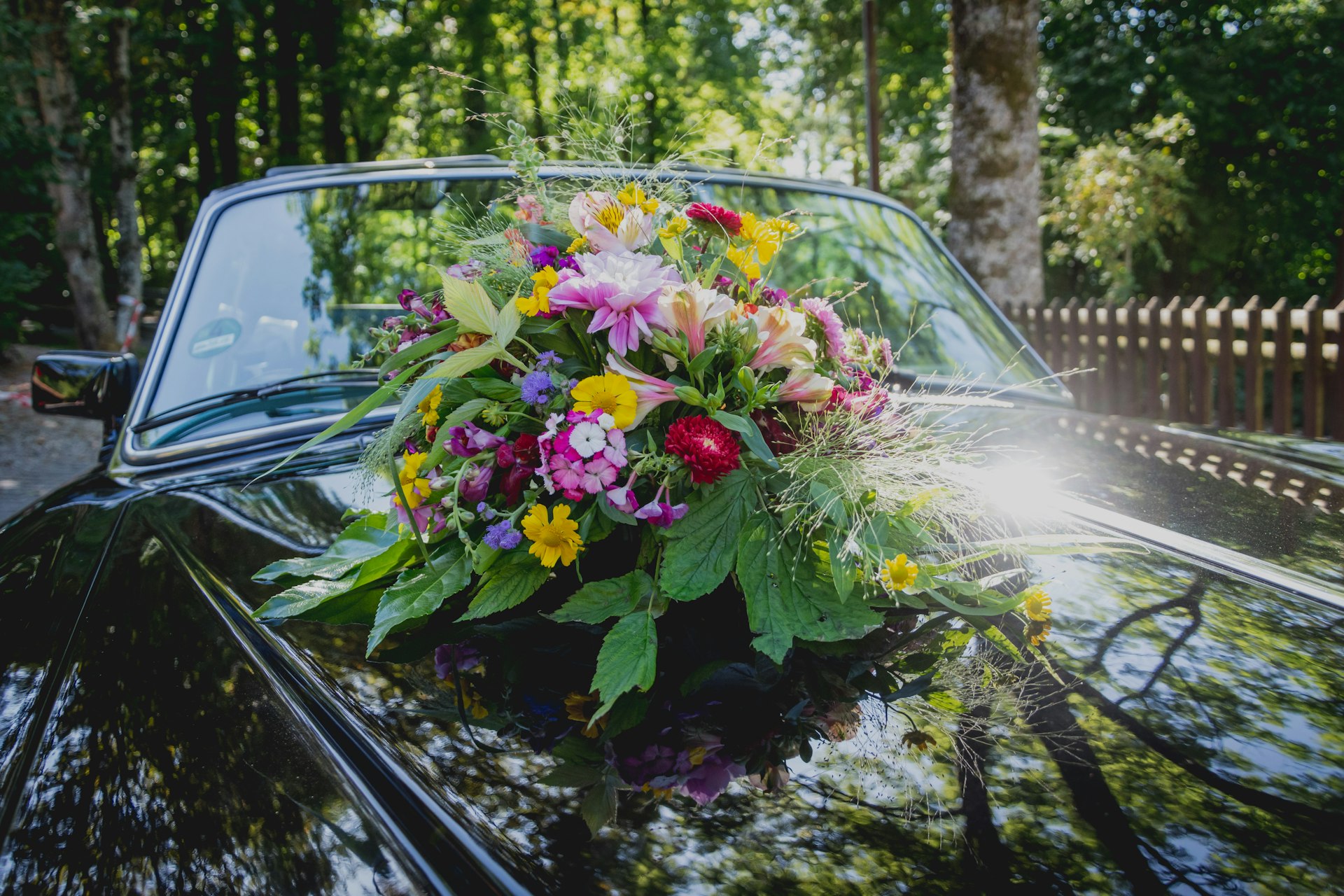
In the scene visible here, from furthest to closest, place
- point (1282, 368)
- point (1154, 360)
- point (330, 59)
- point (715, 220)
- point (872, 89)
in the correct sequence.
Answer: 1. point (330, 59)
2. point (872, 89)
3. point (1154, 360)
4. point (1282, 368)
5. point (715, 220)

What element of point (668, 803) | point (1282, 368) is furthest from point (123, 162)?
point (668, 803)

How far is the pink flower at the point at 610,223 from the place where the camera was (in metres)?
1.56

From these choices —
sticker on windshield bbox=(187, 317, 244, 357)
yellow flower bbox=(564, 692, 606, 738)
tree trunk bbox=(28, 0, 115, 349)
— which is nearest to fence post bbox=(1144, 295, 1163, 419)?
sticker on windshield bbox=(187, 317, 244, 357)

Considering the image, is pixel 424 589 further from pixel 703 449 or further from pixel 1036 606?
pixel 1036 606

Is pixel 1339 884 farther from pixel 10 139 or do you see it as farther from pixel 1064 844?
pixel 10 139

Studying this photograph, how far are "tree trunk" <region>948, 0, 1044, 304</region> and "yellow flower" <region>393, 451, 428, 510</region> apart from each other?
26.6 ft

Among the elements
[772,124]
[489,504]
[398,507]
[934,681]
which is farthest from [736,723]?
[772,124]

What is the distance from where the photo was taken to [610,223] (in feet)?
5.19

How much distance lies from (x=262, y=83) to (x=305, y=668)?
74.5ft

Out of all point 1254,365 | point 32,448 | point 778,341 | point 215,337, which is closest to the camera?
point 778,341

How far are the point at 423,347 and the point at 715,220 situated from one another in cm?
50

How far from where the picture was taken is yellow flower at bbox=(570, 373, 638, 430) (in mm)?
1339

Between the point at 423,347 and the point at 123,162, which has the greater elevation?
the point at 123,162

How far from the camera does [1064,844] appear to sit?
897mm
